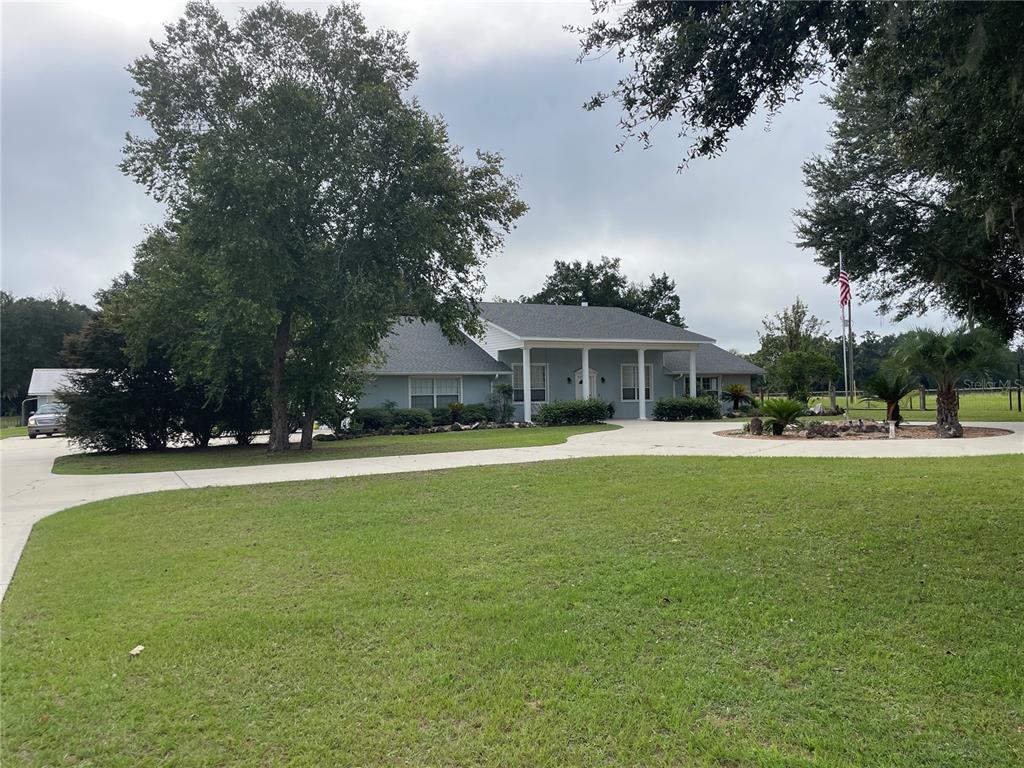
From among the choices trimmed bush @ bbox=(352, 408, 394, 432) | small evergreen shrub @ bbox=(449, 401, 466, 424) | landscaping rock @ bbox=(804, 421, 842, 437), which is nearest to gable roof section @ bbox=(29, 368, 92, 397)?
trimmed bush @ bbox=(352, 408, 394, 432)

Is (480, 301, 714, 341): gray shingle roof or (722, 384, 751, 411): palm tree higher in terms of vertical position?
(480, 301, 714, 341): gray shingle roof

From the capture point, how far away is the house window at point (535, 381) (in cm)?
2780

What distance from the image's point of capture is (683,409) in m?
27.0

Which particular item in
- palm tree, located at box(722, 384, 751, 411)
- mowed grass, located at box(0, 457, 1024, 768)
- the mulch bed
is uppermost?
palm tree, located at box(722, 384, 751, 411)

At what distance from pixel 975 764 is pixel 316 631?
346cm

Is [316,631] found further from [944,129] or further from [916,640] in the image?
[944,129]

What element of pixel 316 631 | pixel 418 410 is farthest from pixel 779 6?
pixel 418 410

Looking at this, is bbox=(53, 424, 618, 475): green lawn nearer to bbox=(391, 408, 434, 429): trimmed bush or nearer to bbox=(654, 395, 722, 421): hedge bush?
bbox=(391, 408, 434, 429): trimmed bush

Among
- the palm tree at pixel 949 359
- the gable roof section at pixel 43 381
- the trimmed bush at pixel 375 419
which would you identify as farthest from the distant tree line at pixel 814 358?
the gable roof section at pixel 43 381

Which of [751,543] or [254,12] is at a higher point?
[254,12]

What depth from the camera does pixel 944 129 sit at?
6.21m

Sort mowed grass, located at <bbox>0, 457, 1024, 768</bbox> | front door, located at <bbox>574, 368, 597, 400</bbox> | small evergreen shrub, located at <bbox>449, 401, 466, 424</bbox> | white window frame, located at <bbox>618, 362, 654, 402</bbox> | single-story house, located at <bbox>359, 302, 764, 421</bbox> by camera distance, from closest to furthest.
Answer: mowed grass, located at <bbox>0, 457, 1024, 768</bbox> → small evergreen shrub, located at <bbox>449, 401, 466, 424</bbox> → single-story house, located at <bbox>359, 302, 764, 421</bbox> → front door, located at <bbox>574, 368, 597, 400</bbox> → white window frame, located at <bbox>618, 362, 654, 402</bbox>

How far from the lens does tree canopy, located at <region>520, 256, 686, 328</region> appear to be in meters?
52.0

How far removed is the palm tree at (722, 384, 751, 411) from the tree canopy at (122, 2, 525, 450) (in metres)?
18.6
